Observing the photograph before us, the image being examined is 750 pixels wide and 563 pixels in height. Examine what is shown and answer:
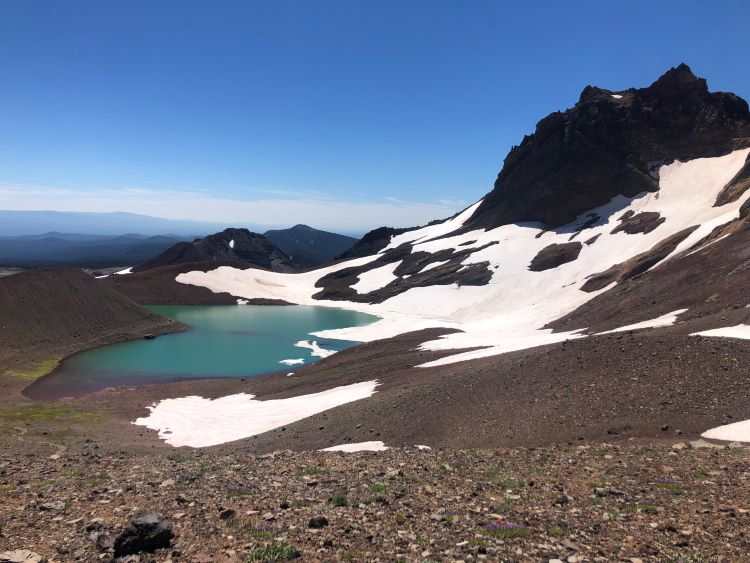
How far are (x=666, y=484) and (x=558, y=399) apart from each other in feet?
34.9

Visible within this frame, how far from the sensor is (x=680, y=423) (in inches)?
707

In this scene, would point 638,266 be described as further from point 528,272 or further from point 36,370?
point 36,370

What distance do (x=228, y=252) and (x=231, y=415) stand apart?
163 meters

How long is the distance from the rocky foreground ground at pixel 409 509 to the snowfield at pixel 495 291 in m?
15.8

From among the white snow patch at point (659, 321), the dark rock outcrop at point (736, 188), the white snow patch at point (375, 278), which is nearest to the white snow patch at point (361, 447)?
the white snow patch at point (659, 321)

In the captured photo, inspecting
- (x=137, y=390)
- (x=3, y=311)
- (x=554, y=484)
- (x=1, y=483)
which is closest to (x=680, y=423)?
(x=554, y=484)

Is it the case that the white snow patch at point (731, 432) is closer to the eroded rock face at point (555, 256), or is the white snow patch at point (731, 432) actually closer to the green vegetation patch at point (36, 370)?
the green vegetation patch at point (36, 370)

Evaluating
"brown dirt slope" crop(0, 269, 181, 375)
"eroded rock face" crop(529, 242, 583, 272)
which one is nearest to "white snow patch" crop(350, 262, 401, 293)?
"eroded rock face" crop(529, 242, 583, 272)

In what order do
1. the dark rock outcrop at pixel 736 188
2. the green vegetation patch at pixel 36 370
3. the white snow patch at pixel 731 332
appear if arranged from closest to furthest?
the white snow patch at pixel 731 332 < the green vegetation patch at pixel 36 370 < the dark rock outcrop at pixel 736 188

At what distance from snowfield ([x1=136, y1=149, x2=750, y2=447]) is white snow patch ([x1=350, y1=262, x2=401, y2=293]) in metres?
0.35

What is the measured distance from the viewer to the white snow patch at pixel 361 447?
68.1 feet

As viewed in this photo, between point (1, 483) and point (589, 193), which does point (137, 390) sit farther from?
point (589, 193)

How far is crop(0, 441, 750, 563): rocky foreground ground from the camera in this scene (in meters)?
8.69

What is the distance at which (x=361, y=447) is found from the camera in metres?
21.5
